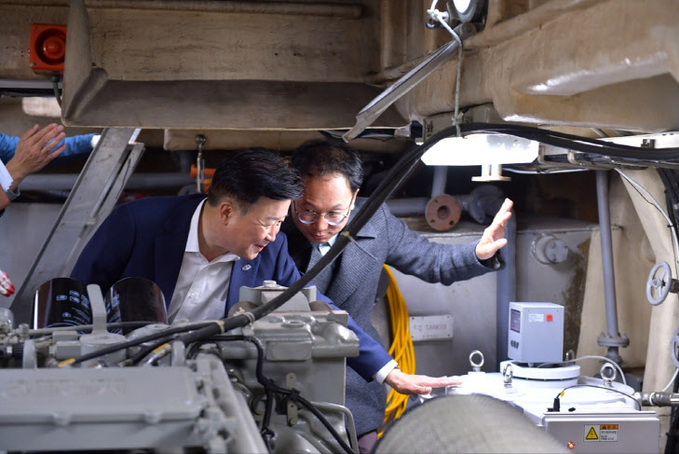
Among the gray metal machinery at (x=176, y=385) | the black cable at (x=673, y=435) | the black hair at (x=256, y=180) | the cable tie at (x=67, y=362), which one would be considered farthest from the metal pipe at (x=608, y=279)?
the cable tie at (x=67, y=362)

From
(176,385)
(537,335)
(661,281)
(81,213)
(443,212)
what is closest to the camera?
(176,385)

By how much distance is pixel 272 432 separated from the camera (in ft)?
5.01

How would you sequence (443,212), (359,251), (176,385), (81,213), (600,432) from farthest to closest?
(443,212)
(81,213)
(359,251)
(600,432)
(176,385)

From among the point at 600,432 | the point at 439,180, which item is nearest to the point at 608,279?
the point at 439,180

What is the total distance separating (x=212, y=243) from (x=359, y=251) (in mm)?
661

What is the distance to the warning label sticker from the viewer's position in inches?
104

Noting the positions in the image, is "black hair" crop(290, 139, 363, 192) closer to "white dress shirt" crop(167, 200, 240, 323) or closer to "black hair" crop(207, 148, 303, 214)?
"black hair" crop(207, 148, 303, 214)

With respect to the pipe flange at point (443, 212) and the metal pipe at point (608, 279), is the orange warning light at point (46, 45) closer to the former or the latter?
the pipe flange at point (443, 212)

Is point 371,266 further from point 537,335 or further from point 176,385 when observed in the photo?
point 176,385

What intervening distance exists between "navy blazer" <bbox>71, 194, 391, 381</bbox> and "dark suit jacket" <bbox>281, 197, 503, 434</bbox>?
388 millimetres

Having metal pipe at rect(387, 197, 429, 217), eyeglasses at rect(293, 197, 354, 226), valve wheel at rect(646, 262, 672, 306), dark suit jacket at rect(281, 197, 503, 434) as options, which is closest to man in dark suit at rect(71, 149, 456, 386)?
eyeglasses at rect(293, 197, 354, 226)

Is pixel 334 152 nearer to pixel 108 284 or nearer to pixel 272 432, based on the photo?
pixel 108 284

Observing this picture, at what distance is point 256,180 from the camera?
238 cm

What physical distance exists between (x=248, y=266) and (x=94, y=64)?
2.62ft
